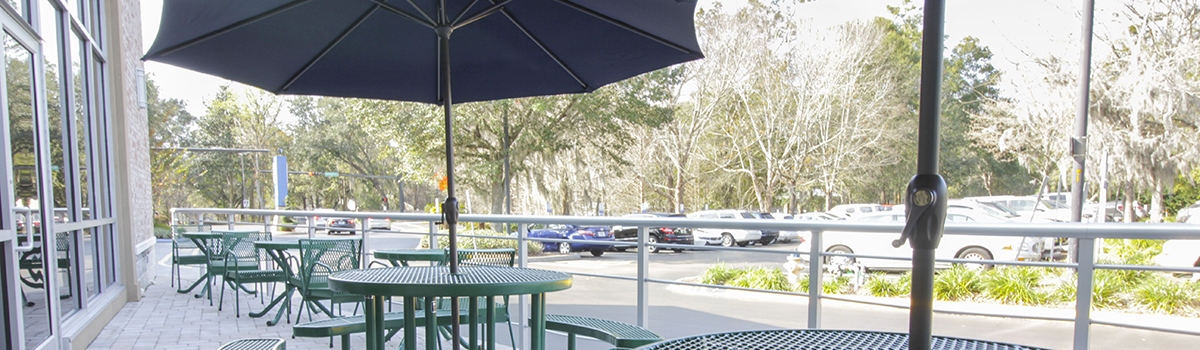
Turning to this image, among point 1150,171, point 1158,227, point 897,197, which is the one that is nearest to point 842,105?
point 1150,171

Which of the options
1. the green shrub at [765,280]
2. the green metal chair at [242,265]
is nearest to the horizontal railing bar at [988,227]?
the green metal chair at [242,265]

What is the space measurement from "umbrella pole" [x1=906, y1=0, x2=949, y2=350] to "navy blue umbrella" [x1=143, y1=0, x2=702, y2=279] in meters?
1.81

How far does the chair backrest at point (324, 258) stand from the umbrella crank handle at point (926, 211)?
4261 mm

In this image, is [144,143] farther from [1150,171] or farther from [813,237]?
[1150,171]

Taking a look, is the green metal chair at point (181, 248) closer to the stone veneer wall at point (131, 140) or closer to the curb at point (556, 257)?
the stone veneer wall at point (131, 140)

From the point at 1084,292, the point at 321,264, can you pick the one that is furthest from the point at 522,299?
the point at 1084,292

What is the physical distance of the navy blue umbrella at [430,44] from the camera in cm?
242

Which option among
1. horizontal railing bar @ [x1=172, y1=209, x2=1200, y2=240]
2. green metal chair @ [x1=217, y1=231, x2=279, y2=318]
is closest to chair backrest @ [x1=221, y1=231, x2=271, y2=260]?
green metal chair @ [x1=217, y1=231, x2=279, y2=318]

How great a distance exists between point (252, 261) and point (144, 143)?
2.26 metres

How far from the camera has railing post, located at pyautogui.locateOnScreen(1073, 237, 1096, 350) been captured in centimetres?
262

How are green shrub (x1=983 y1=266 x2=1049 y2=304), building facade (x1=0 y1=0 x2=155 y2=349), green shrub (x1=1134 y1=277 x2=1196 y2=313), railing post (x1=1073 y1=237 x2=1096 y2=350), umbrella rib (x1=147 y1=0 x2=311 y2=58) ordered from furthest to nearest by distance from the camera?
green shrub (x1=983 y1=266 x2=1049 y2=304) → green shrub (x1=1134 y1=277 x2=1196 y2=313) → building facade (x1=0 y1=0 x2=155 y2=349) → railing post (x1=1073 y1=237 x2=1096 y2=350) → umbrella rib (x1=147 y1=0 x2=311 y2=58)

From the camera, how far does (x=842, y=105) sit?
25.7 m

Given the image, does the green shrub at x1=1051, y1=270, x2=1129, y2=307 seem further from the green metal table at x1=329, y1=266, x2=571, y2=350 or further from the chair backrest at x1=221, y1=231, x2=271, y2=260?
the chair backrest at x1=221, y1=231, x2=271, y2=260

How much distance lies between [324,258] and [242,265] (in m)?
1.78
